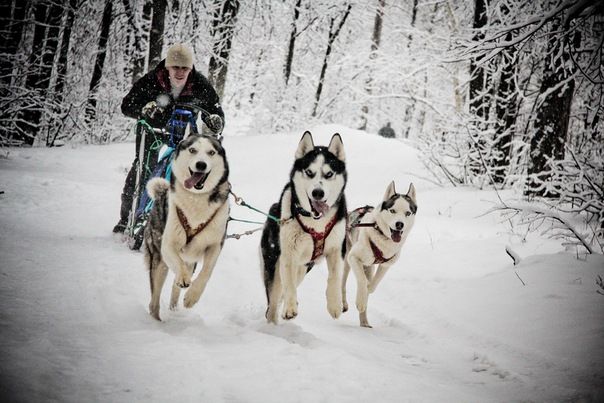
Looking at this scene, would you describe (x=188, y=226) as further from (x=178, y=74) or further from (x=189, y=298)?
(x=178, y=74)

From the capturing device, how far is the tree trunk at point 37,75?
377 inches

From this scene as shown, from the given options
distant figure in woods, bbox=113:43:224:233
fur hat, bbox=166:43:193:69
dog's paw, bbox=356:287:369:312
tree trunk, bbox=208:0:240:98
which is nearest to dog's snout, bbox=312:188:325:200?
dog's paw, bbox=356:287:369:312

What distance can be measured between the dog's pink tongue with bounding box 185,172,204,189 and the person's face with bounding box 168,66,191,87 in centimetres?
165

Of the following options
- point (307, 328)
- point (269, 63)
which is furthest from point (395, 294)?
point (269, 63)

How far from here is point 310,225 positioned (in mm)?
2789

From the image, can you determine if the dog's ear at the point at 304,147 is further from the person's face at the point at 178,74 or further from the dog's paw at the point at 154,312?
the person's face at the point at 178,74

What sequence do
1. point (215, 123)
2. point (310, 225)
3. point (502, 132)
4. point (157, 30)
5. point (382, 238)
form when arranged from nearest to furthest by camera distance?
point (310, 225)
point (215, 123)
point (382, 238)
point (502, 132)
point (157, 30)

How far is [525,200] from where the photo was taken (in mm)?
6043

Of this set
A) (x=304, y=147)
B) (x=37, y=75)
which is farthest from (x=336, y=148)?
(x=37, y=75)

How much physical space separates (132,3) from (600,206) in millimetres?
12851

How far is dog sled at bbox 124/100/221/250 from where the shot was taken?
3.84 metres

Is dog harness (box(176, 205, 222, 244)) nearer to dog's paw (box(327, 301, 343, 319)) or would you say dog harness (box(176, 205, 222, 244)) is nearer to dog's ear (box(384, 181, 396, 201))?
dog's paw (box(327, 301, 343, 319))

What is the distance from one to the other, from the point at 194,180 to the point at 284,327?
1247mm

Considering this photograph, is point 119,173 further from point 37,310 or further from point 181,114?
point 37,310
